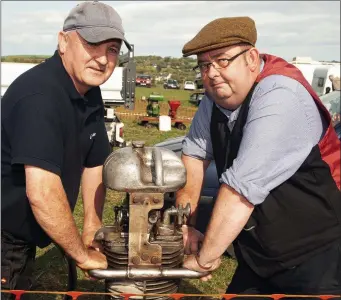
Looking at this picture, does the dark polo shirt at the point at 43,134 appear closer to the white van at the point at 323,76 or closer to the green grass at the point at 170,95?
the white van at the point at 323,76

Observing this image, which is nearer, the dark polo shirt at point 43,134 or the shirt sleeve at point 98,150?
the dark polo shirt at point 43,134

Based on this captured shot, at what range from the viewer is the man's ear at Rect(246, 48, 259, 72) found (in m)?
2.09

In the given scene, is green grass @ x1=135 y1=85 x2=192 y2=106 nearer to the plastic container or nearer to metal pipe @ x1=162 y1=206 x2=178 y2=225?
the plastic container

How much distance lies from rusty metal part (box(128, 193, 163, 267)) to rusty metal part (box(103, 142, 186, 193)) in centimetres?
4

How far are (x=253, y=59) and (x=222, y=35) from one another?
0.63 ft

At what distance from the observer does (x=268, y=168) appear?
1.94 meters

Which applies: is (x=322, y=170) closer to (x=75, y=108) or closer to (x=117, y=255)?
(x=117, y=255)

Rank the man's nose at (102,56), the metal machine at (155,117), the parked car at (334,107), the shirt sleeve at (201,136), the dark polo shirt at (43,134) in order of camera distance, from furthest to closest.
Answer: the metal machine at (155,117) → the parked car at (334,107) → the shirt sleeve at (201,136) → the man's nose at (102,56) → the dark polo shirt at (43,134)

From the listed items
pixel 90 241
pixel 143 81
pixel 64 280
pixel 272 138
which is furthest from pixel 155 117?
pixel 143 81

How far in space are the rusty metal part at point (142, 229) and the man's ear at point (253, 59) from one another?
70 centimetres

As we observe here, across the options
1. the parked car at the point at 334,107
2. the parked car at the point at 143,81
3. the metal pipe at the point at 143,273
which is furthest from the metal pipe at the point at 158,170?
the parked car at the point at 143,81

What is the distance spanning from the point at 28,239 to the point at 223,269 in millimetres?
2606

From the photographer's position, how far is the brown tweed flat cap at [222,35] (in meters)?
2.02

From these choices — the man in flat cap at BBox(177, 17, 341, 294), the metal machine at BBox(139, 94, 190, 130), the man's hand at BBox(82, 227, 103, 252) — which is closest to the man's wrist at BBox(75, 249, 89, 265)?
the man's hand at BBox(82, 227, 103, 252)
